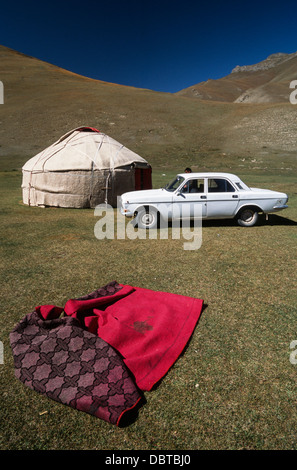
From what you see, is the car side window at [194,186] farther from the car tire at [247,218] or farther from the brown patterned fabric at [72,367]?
the brown patterned fabric at [72,367]

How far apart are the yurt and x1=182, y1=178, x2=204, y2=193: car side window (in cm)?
447

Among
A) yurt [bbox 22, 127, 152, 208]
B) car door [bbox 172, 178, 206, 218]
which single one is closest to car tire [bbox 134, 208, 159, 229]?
car door [bbox 172, 178, 206, 218]

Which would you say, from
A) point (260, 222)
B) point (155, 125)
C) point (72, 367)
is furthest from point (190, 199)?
point (155, 125)

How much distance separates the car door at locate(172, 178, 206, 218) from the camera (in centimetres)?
802

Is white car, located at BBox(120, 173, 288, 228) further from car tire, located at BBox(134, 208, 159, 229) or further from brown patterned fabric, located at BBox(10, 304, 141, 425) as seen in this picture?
brown patterned fabric, located at BBox(10, 304, 141, 425)

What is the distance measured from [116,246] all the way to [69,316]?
11.3 feet

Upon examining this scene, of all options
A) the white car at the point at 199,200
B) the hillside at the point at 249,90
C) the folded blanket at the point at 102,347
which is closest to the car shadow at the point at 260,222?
the white car at the point at 199,200

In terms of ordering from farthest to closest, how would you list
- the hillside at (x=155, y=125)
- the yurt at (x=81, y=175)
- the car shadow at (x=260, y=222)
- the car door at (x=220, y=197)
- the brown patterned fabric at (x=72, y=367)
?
the hillside at (x=155, y=125)
the yurt at (x=81, y=175)
the car shadow at (x=260, y=222)
the car door at (x=220, y=197)
the brown patterned fabric at (x=72, y=367)

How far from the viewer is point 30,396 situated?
2.70m

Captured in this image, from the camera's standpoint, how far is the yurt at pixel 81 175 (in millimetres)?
11297

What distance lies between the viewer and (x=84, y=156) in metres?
11.6

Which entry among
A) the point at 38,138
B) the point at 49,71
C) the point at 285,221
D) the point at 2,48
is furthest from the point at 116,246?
the point at 2,48

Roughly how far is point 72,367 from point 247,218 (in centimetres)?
720

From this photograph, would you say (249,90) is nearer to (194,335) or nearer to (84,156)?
(84,156)
